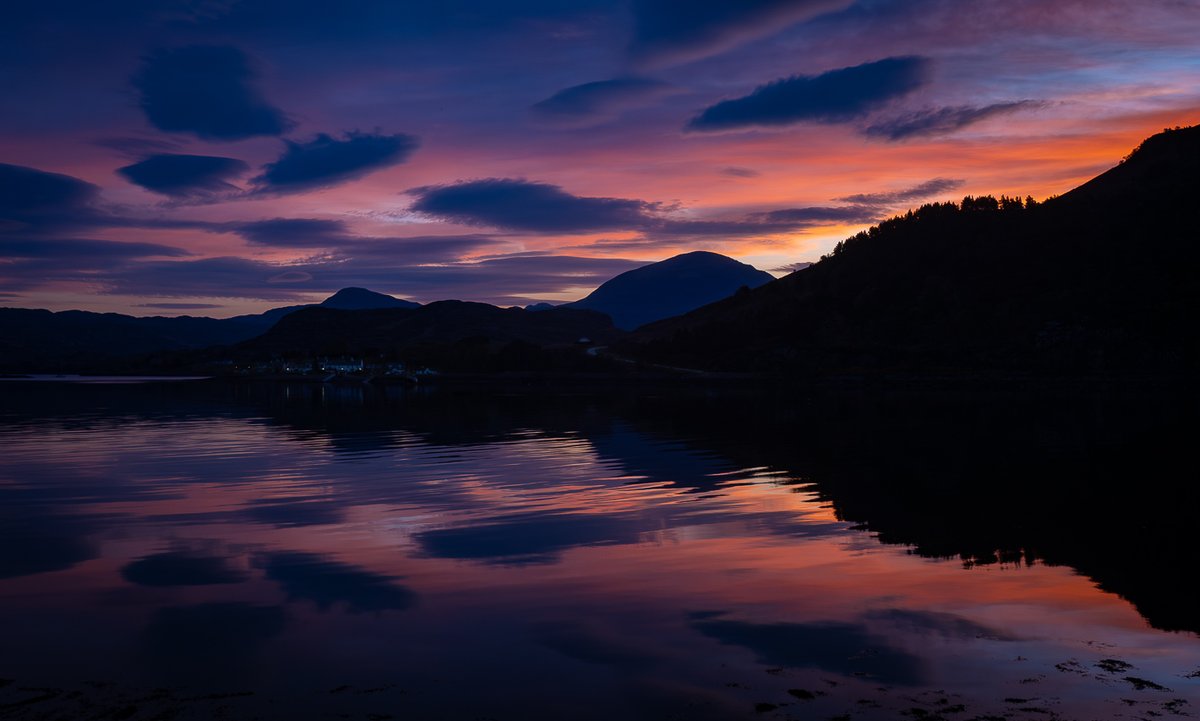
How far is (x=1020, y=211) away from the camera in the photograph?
594 feet

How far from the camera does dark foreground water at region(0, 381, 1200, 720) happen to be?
40.2 feet

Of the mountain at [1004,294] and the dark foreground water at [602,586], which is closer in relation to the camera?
the dark foreground water at [602,586]

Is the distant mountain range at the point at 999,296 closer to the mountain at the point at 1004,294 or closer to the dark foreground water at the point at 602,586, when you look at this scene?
the mountain at the point at 1004,294

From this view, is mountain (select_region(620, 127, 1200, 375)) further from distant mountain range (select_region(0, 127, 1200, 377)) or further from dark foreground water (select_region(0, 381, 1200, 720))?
dark foreground water (select_region(0, 381, 1200, 720))

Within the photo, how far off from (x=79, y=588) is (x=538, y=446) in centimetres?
3027

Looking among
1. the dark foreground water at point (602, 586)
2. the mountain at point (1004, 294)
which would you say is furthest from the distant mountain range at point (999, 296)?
the dark foreground water at point (602, 586)

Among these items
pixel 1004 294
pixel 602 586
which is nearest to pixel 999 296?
pixel 1004 294

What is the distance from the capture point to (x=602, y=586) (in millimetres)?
18344

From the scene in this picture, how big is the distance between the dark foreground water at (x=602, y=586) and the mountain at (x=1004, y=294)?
93.4 m

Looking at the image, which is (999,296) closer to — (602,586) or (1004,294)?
(1004,294)

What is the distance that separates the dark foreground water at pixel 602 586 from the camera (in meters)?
12.2

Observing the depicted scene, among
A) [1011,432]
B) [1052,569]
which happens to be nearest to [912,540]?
[1052,569]

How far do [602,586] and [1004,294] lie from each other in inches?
5842

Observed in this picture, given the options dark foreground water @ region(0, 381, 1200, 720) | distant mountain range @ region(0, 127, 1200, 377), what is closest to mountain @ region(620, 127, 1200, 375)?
distant mountain range @ region(0, 127, 1200, 377)
